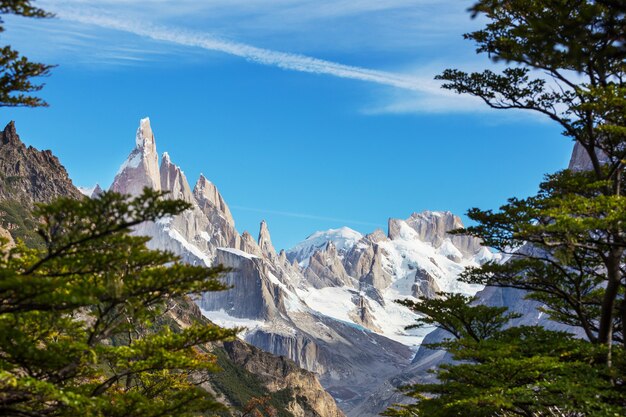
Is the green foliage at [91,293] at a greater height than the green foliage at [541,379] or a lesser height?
greater

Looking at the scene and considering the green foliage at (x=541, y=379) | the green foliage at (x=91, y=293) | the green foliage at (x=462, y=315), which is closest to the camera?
the green foliage at (x=91, y=293)

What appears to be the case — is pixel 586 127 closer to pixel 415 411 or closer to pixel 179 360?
pixel 179 360

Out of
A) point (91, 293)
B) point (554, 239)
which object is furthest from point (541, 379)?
point (91, 293)

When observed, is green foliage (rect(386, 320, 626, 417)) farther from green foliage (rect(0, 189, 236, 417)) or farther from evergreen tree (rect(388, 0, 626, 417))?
green foliage (rect(0, 189, 236, 417))

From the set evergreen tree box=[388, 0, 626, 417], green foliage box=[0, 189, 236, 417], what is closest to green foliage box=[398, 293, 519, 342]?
evergreen tree box=[388, 0, 626, 417]

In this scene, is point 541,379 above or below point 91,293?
below

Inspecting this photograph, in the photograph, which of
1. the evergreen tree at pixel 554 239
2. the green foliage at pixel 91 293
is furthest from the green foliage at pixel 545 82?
the green foliage at pixel 91 293

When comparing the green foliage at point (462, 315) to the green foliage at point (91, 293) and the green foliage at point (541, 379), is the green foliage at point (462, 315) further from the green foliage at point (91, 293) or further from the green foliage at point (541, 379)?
the green foliage at point (91, 293)

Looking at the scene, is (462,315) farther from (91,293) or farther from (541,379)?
(91,293)

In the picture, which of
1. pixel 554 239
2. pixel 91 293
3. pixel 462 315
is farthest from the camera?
pixel 462 315

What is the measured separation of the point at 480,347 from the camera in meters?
21.9

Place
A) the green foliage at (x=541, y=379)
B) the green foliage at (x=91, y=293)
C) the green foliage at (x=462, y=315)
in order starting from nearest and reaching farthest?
the green foliage at (x=91, y=293) → the green foliage at (x=541, y=379) → the green foliage at (x=462, y=315)

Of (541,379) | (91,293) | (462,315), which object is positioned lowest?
(541,379)

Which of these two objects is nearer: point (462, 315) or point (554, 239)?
point (554, 239)
